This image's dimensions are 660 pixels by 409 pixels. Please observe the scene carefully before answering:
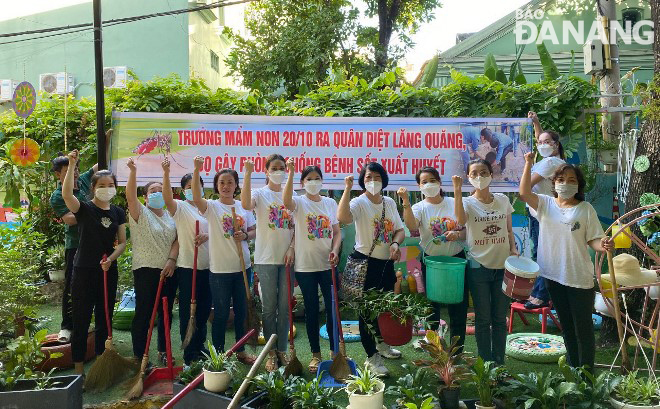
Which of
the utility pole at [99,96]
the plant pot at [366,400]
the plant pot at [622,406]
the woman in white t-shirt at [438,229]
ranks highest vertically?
the utility pole at [99,96]

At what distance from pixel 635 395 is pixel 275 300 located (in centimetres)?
255

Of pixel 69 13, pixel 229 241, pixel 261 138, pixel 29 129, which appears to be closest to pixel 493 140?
pixel 261 138

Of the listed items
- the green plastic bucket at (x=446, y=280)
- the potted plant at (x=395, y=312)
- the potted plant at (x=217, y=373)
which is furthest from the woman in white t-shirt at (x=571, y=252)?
the potted plant at (x=217, y=373)

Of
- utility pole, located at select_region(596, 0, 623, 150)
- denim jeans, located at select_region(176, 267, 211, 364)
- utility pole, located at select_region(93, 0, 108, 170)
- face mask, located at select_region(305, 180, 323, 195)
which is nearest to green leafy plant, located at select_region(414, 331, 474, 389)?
face mask, located at select_region(305, 180, 323, 195)

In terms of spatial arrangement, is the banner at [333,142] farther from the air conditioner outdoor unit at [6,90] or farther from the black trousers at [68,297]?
the air conditioner outdoor unit at [6,90]

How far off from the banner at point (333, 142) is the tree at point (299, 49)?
22.2ft

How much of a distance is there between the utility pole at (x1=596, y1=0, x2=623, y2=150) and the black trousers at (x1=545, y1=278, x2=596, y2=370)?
3.68 m

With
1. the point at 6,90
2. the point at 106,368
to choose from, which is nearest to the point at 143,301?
the point at 106,368

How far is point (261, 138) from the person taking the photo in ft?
20.0

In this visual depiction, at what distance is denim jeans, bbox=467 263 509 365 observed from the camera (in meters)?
4.28

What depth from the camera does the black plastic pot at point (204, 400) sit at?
345 cm

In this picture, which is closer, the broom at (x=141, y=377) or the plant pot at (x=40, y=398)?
the plant pot at (x=40, y=398)

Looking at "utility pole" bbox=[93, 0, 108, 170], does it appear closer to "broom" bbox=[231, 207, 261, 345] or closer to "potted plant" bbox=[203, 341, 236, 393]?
"broom" bbox=[231, 207, 261, 345]

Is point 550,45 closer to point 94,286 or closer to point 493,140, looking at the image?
point 493,140
